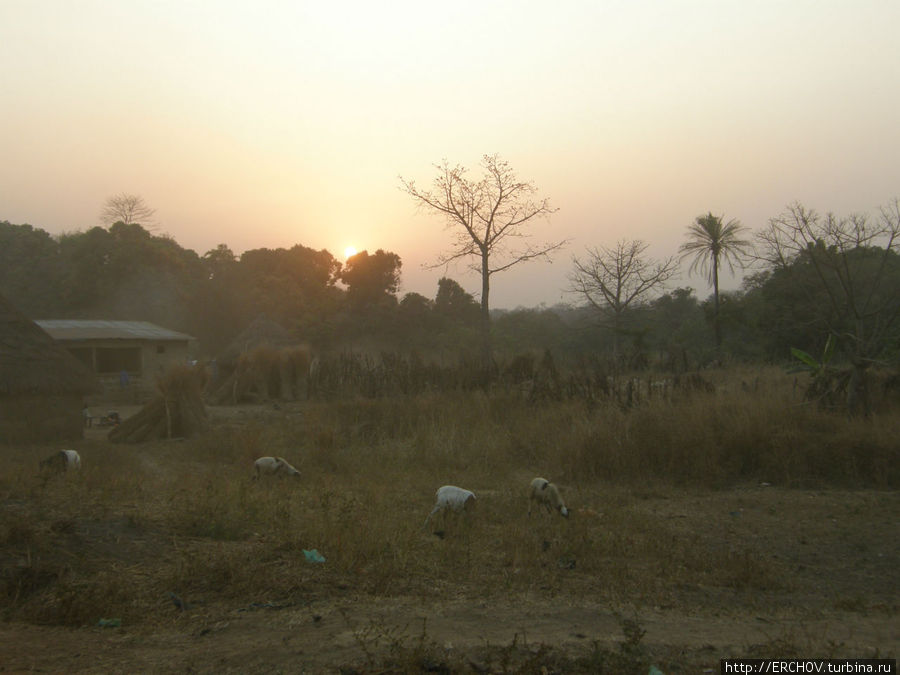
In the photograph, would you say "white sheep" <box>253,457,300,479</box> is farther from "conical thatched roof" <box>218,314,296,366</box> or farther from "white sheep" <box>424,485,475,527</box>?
"conical thatched roof" <box>218,314,296,366</box>

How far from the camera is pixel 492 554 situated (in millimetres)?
6074

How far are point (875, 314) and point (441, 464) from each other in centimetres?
755

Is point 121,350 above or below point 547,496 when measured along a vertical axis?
above

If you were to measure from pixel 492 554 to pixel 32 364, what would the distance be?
42.2 feet

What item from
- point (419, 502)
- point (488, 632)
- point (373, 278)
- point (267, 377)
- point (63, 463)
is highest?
point (373, 278)

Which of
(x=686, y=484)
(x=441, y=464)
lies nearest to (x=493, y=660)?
(x=686, y=484)

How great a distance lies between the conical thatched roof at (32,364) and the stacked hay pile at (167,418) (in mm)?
1235

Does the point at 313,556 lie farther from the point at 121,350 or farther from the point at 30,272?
the point at 30,272

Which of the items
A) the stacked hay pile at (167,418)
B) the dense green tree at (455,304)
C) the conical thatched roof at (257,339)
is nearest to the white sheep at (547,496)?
the stacked hay pile at (167,418)

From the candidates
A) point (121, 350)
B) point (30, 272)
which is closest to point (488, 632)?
point (121, 350)

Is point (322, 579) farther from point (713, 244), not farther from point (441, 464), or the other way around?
point (713, 244)

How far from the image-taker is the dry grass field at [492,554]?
3.90 meters

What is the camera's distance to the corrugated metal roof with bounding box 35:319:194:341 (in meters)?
25.8

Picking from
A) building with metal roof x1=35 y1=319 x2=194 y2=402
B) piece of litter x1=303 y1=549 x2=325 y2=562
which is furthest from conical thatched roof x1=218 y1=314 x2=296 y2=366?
piece of litter x1=303 y1=549 x2=325 y2=562
